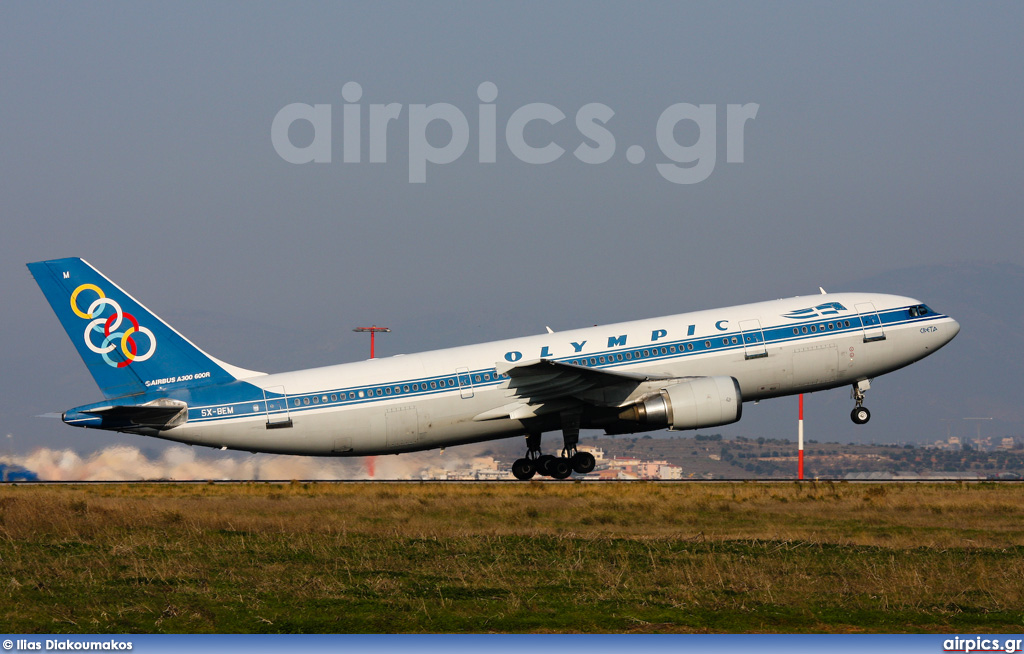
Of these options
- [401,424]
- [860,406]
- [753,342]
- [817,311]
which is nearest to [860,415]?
[860,406]

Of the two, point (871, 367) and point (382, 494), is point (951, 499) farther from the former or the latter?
point (382, 494)

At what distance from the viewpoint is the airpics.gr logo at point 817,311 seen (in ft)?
119

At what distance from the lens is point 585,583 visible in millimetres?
19359

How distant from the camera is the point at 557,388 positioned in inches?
1373

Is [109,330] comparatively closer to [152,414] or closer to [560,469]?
[152,414]

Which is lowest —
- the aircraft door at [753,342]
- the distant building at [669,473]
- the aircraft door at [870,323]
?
the distant building at [669,473]

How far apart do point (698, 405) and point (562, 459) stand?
5478 mm

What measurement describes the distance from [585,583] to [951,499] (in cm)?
2296

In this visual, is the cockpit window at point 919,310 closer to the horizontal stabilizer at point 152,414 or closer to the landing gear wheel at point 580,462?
the landing gear wheel at point 580,462

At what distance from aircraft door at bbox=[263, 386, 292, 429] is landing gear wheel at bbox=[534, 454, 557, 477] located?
29.7ft

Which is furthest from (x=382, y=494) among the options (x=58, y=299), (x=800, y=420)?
(x=800, y=420)

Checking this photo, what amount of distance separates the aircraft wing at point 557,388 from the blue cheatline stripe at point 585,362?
2.22 ft

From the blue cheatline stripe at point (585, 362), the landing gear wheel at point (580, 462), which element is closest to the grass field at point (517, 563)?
the landing gear wheel at point (580, 462)

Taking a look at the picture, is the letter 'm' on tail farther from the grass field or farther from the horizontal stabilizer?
the grass field
